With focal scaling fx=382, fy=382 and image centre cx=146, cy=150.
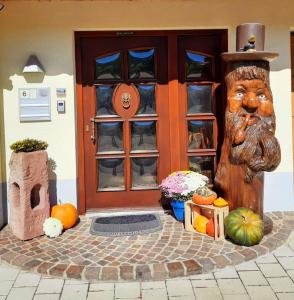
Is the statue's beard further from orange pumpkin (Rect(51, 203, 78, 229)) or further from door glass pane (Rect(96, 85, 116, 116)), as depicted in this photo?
orange pumpkin (Rect(51, 203, 78, 229))

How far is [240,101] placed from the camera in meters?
4.16

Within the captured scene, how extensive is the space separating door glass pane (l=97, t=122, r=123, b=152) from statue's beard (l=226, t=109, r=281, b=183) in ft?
5.07

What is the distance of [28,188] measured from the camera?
420cm

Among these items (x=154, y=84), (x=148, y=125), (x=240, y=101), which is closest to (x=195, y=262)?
(x=240, y=101)

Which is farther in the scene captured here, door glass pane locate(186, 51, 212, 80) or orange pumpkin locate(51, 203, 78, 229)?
door glass pane locate(186, 51, 212, 80)

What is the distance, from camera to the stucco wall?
472 centimetres

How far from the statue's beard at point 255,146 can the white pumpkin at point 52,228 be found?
2.09 m

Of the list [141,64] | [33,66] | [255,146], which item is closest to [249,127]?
[255,146]

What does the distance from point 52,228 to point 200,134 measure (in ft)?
7.42

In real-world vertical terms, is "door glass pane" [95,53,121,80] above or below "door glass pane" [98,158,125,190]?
above

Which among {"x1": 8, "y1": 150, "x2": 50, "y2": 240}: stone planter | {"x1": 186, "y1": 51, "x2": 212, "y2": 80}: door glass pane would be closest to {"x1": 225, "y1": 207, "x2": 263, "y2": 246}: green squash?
{"x1": 186, "y1": 51, "x2": 212, "y2": 80}: door glass pane

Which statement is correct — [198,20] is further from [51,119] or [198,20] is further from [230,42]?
[51,119]

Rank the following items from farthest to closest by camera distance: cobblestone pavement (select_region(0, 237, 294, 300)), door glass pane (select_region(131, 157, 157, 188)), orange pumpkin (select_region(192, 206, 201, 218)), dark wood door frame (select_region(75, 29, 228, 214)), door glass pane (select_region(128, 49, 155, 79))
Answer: door glass pane (select_region(131, 157, 157, 188)) < door glass pane (select_region(128, 49, 155, 79)) < dark wood door frame (select_region(75, 29, 228, 214)) < orange pumpkin (select_region(192, 206, 201, 218)) < cobblestone pavement (select_region(0, 237, 294, 300))

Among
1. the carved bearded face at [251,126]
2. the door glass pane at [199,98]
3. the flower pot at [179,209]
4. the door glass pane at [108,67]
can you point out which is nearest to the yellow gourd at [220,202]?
the carved bearded face at [251,126]
